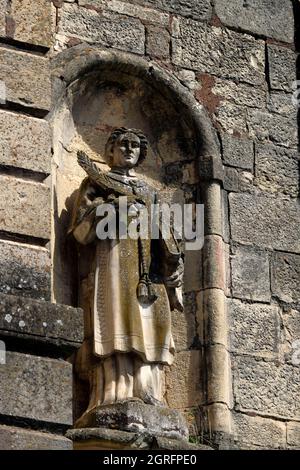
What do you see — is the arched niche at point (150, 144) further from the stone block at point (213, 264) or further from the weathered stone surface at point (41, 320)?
the weathered stone surface at point (41, 320)

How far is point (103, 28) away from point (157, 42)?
0.39 m

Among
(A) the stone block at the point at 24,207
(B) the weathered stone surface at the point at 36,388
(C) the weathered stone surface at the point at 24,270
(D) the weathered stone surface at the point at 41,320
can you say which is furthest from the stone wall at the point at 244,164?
(B) the weathered stone surface at the point at 36,388

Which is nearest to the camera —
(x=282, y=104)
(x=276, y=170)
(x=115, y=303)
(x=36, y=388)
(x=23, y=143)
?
(x=36, y=388)

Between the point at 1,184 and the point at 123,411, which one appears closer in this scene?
the point at 1,184

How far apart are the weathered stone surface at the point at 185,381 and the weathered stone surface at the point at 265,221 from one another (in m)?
0.85

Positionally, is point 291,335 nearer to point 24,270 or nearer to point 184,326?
point 184,326

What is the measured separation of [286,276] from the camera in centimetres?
1103

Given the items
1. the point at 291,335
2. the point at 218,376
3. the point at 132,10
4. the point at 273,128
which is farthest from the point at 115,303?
the point at 132,10

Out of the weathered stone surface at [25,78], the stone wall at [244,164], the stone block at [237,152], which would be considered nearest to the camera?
the weathered stone surface at [25,78]

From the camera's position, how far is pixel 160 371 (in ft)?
33.6

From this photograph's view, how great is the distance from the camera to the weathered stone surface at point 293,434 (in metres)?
10.7

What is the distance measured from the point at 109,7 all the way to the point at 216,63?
80 cm
